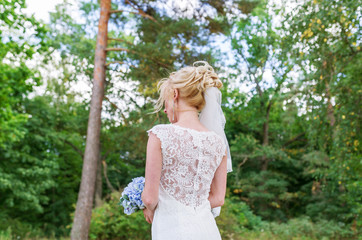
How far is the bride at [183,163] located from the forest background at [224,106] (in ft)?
14.7

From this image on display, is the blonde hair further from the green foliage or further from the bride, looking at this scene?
the green foliage

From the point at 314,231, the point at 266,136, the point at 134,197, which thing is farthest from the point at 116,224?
the point at 266,136

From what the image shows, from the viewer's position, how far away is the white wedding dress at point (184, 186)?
2.17 metres

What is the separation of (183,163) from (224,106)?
48.1 ft

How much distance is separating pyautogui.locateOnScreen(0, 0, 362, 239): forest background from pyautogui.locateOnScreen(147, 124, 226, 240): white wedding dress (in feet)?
15.1

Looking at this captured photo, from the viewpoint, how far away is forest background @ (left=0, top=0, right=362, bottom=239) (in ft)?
21.6

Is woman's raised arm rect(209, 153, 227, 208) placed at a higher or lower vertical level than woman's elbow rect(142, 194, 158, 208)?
higher

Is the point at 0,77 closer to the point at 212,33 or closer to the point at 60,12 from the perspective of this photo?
the point at 212,33

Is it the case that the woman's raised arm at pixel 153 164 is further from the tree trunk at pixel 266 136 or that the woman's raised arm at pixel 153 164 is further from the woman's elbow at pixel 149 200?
the tree trunk at pixel 266 136

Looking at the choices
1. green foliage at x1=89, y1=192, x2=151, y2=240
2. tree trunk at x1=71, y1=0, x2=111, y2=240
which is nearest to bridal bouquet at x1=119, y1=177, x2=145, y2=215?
tree trunk at x1=71, y1=0, x2=111, y2=240

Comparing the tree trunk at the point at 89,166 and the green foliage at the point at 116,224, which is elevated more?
the tree trunk at the point at 89,166

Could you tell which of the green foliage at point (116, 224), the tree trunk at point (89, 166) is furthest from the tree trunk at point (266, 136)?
the tree trunk at point (89, 166)

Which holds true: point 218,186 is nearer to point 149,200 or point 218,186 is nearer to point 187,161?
point 187,161

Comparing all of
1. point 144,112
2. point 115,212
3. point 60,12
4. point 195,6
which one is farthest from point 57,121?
point 195,6
